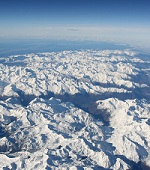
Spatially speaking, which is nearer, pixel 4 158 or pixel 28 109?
pixel 4 158

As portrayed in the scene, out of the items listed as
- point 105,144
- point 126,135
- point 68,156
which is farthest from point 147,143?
point 68,156

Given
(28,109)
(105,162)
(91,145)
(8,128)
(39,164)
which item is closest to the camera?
(39,164)

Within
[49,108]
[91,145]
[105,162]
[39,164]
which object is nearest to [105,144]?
[91,145]

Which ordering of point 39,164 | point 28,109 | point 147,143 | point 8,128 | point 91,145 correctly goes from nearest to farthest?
1. point 39,164
2. point 91,145
3. point 147,143
4. point 8,128
5. point 28,109

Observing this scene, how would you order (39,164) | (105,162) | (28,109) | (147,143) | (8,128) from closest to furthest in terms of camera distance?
(39,164) → (105,162) → (147,143) → (8,128) → (28,109)

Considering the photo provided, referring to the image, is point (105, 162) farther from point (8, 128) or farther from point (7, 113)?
point (7, 113)

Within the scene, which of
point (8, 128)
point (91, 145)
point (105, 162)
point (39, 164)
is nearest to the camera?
point (39, 164)

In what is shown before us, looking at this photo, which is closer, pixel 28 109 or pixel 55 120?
pixel 55 120

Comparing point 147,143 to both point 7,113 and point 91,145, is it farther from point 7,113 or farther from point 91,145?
point 7,113
